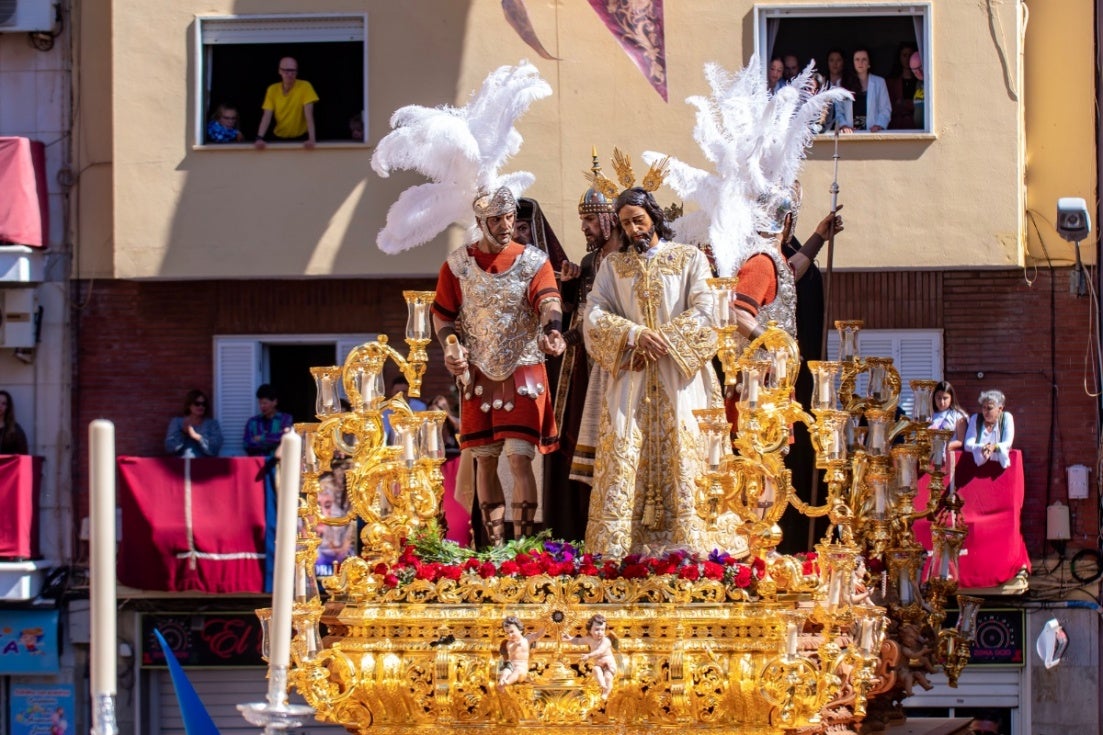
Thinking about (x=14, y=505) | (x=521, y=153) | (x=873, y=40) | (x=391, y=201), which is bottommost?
(x=14, y=505)

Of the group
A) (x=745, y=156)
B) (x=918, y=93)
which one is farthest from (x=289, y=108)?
(x=745, y=156)

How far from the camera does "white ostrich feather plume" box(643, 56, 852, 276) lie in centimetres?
1466

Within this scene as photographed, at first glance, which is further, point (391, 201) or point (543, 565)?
point (391, 201)

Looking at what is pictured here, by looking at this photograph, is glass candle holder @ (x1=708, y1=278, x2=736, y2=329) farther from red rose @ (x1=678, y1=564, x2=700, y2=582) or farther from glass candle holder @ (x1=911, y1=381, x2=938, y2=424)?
glass candle holder @ (x1=911, y1=381, x2=938, y2=424)

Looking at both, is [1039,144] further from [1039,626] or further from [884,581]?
[884,581]

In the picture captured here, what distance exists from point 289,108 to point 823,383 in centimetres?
1056

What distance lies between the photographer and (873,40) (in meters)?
21.6

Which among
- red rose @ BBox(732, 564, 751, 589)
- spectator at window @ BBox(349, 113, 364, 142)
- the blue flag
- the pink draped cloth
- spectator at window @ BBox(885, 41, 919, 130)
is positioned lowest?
the blue flag

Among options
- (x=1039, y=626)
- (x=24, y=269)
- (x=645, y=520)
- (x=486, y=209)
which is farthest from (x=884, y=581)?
(x=24, y=269)

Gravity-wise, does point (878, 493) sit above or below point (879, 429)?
below

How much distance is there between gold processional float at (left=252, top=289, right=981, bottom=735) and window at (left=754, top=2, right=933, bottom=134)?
29.4ft

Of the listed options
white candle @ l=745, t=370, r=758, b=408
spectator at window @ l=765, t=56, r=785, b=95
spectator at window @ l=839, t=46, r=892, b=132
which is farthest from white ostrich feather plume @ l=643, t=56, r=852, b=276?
spectator at window @ l=839, t=46, r=892, b=132

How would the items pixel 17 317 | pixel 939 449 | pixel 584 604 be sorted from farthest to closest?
pixel 17 317, pixel 939 449, pixel 584 604

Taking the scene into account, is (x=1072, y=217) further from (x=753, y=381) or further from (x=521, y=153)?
(x=753, y=381)
